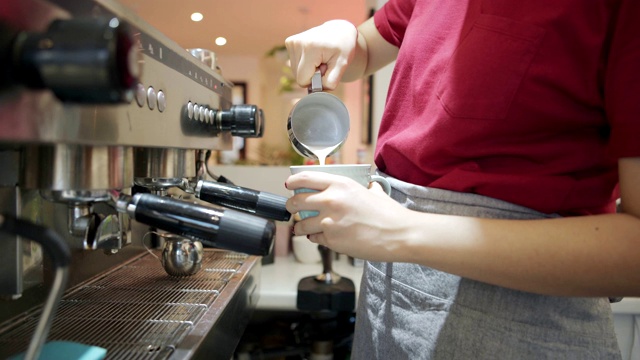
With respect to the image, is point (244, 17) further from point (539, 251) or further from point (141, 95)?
point (539, 251)

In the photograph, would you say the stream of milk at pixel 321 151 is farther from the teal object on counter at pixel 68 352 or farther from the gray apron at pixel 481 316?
the teal object on counter at pixel 68 352

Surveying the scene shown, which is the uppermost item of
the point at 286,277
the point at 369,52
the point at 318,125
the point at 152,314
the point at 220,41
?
the point at 220,41

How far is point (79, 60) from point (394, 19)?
526 mm

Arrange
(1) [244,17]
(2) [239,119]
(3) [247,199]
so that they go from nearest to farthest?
(3) [247,199] < (2) [239,119] < (1) [244,17]

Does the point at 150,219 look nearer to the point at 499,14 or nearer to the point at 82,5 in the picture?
the point at 82,5

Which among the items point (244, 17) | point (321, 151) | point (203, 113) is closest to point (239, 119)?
point (203, 113)

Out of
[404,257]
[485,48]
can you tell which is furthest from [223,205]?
[485,48]

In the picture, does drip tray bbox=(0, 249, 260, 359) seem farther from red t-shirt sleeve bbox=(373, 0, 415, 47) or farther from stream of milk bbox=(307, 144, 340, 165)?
red t-shirt sleeve bbox=(373, 0, 415, 47)

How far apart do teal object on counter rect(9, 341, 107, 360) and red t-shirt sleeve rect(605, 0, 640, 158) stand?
502 millimetres

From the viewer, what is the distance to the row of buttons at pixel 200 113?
49cm

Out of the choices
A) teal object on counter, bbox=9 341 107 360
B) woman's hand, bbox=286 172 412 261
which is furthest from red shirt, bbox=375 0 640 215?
teal object on counter, bbox=9 341 107 360

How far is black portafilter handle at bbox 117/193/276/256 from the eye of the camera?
1.08 feet

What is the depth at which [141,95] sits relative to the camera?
0.37 m

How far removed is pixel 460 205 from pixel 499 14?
216 mm
